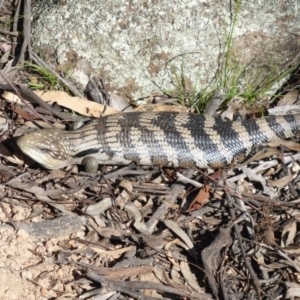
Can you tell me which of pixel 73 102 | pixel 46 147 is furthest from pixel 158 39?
pixel 46 147

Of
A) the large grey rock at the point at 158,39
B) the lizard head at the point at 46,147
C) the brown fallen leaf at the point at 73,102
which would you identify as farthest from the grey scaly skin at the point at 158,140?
the large grey rock at the point at 158,39

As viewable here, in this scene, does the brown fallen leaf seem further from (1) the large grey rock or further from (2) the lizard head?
(2) the lizard head

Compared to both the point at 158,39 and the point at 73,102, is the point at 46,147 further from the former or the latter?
the point at 158,39

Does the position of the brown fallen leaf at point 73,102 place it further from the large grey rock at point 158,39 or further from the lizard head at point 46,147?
the lizard head at point 46,147

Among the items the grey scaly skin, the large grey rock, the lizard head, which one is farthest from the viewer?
the large grey rock

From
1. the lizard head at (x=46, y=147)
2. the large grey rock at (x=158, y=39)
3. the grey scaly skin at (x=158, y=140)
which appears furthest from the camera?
the large grey rock at (x=158, y=39)

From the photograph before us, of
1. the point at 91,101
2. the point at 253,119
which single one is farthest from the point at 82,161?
the point at 253,119

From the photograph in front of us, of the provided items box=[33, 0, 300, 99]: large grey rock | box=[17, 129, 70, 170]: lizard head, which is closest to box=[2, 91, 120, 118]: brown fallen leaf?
box=[33, 0, 300, 99]: large grey rock
